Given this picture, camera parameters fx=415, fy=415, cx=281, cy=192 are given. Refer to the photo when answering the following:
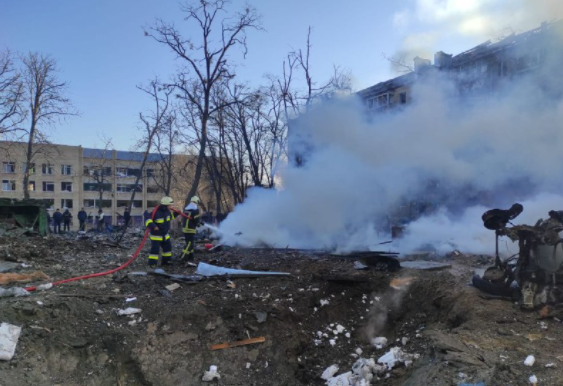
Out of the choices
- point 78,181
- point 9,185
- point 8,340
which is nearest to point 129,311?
point 8,340

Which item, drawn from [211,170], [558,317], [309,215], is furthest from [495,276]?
[211,170]

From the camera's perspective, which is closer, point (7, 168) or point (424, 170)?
point (424, 170)

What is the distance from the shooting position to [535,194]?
1163cm

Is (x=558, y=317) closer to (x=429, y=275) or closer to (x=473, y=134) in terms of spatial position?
(x=429, y=275)

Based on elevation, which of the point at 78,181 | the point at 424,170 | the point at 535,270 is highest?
the point at 78,181

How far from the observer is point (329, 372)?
527 centimetres

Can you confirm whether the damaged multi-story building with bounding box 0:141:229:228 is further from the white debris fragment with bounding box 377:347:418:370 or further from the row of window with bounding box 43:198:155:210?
the white debris fragment with bounding box 377:347:418:370

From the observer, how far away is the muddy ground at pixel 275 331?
441 cm

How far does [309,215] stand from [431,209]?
3920 millimetres

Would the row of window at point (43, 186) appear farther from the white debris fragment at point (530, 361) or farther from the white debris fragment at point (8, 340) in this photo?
the white debris fragment at point (530, 361)

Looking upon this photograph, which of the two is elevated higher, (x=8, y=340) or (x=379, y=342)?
(x=8, y=340)

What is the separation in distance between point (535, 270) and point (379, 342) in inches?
90.1

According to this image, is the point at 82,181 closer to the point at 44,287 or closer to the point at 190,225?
the point at 190,225

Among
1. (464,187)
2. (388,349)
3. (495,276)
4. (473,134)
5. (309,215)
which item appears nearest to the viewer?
(388,349)
